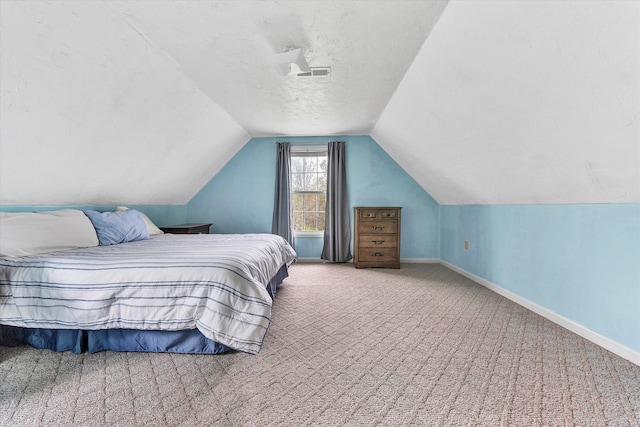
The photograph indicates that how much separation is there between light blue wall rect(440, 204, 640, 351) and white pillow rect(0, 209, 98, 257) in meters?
3.93

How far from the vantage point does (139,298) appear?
1.76 meters

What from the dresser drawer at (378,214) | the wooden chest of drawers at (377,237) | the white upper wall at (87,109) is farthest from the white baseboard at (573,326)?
the white upper wall at (87,109)

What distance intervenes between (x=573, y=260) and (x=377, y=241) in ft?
7.76

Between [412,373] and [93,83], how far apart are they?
2777 millimetres

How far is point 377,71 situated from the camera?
2.54m

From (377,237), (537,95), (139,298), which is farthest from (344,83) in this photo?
(139,298)

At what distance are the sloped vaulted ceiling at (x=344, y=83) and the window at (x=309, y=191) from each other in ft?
5.71

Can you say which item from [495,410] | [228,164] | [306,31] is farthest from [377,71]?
[228,164]

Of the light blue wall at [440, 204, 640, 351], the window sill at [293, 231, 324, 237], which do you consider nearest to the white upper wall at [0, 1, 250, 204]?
the window sill at [293, 231, 324, 237]

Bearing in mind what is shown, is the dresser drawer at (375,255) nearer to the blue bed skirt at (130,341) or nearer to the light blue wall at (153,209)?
the blue bed skirt at (130,341)

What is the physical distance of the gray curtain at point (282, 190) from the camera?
476 centimetres

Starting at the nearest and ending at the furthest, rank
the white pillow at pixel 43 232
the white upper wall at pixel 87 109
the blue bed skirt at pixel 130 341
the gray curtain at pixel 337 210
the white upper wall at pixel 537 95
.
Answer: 1. the white upper wall at pixel 537 95
2. the white upper wall at pixel 87 109
3. the blue bed skirt at pixel 130 341
4. the white pillow at pixel 43 232
5. the gray curtain at pixel 337 210

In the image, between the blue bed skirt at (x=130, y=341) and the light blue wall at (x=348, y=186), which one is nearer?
Answer: the blue bed skirt at (x=130, y=341)

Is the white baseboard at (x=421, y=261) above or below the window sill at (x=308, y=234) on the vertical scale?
below
